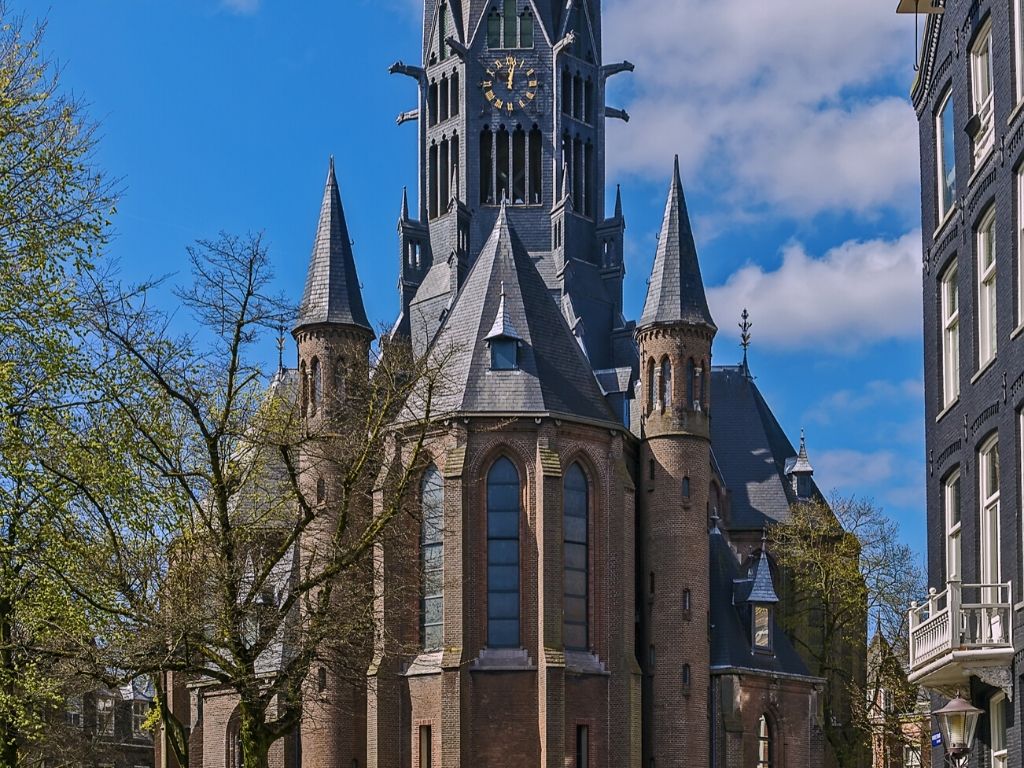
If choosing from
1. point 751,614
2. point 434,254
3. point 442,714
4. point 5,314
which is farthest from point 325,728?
→ point 5,314

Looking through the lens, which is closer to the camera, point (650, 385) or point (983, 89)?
point (983, 89)

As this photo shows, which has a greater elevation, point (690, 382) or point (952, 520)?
point (690, 382)

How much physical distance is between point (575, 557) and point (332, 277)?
13.3 m

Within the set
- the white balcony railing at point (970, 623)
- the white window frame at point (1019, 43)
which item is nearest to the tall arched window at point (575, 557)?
the white balcony railing at point (970, 623)

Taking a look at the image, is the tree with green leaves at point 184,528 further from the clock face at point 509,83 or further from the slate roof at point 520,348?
the clock face at point 509,83

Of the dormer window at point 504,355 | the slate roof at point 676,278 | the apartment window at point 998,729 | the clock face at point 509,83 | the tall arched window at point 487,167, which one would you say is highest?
the clock face at point 509,83

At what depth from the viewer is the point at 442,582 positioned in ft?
176

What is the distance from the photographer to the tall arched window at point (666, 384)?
5831 cm

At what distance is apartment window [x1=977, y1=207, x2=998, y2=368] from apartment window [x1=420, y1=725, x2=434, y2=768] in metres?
31.6

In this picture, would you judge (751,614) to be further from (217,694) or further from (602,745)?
(217,694)

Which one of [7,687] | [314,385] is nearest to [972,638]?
[7,687]

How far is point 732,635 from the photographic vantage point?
59.7m

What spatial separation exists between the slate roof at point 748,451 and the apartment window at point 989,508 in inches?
1770

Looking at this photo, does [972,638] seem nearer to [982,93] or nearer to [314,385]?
[982,93]
